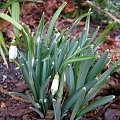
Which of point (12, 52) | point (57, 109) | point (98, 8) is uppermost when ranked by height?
point (12, 52)

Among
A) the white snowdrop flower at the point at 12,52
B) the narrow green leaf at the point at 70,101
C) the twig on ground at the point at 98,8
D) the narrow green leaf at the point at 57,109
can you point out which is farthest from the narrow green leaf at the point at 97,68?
the twig on ground at the point at 98,8

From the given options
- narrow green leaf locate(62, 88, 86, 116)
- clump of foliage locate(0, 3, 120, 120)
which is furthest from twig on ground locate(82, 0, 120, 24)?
narrow green leaf locate(62, 88, 86, 116)

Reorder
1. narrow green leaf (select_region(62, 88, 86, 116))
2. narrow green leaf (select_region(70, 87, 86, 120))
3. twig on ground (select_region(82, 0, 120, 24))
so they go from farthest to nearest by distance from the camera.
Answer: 1. twig on ground (select_region(82, 0, 120, 24))
2. narrow green leaf (select_region(62, 88, 86, 116))
3. narrow green leaf (select_region(70, 87, 86, 120))

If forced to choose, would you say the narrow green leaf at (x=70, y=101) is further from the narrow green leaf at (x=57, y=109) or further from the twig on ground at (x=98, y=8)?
the twig on ground at (x=98, y=8)

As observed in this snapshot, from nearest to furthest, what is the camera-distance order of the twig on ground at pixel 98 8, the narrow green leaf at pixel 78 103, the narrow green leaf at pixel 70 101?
the narrow green leaf at pixel 78 103, the narrow green leaf at pixel 70 101, the twig on ground at pixel 98 8

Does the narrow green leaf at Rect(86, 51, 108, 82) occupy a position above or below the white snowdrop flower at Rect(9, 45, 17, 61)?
below

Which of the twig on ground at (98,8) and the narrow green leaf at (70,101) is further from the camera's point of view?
the twig on ground at (98,8)

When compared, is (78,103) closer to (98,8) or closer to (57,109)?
(57,109)

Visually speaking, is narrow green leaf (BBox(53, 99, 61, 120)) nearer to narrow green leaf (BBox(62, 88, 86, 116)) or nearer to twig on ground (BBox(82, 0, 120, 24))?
narrow green leaf (BBox(62, 88, 86, 116))

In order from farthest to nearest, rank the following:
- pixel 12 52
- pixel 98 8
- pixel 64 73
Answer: pixel 98 8, pixel 12 52, pixel 64 73

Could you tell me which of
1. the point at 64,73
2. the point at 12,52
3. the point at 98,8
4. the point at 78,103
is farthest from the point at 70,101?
the point at 98,8

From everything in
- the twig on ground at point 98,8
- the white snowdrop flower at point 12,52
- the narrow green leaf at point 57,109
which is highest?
the white snowdrop flower at point 12,52

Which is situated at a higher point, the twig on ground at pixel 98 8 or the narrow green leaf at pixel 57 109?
→ the twig on ground at pixel 98 8

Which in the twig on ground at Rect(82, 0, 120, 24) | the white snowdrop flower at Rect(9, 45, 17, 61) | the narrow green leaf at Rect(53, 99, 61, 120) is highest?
the white snowdrop flower at Rect(9, 45, 17, 61)
